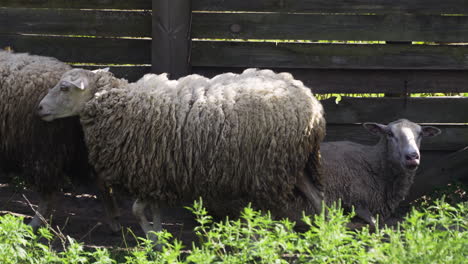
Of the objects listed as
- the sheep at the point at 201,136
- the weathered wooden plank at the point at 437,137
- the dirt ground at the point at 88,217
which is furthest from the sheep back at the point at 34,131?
the weathered wooden plank at the point at 437,137

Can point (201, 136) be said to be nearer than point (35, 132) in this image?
Yes

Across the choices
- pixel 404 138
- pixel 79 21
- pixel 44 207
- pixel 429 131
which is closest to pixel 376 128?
pixel 404 138

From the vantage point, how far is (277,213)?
5785 mm

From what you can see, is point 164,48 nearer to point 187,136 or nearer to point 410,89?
point 187,136

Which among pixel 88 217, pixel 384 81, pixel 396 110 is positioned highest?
pixel 384 81

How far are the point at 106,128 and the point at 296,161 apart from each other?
1.51 metres

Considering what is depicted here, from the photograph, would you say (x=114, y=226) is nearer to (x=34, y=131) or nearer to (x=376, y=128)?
(x=34, y=131)

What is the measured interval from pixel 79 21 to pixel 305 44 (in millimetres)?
2082

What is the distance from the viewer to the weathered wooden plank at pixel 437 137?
271 inches

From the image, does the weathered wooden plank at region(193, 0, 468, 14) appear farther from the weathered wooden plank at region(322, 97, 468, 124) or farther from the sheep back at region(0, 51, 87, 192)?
the sheep back at region(0, 51, 87, 192)

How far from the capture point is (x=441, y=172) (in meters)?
6.91

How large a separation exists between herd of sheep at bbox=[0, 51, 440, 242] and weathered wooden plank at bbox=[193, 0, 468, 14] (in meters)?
0.91

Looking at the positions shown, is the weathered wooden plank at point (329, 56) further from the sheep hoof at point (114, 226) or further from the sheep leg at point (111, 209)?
the sheep hoof at point (114, 226)

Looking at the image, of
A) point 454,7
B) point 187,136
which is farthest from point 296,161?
point 454,7
